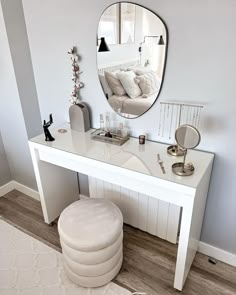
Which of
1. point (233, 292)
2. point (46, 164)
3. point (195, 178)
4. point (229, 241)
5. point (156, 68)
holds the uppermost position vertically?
point (156, 68)

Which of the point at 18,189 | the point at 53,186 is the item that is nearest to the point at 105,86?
the point at 53,186

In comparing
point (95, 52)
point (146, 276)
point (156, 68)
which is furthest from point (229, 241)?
point (95, 52)

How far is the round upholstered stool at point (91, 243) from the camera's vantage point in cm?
134

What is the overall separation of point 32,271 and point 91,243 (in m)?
0.63

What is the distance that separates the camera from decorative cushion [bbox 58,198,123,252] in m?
1.33

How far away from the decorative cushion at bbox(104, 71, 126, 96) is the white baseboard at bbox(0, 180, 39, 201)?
134 cm

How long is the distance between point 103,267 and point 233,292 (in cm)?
83

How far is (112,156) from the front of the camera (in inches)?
56.9

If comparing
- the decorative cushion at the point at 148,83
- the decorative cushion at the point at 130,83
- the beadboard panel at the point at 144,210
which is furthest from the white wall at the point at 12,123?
the decorative cushion at the point at 148,83

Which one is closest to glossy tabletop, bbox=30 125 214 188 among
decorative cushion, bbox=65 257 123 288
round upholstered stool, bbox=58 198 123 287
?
round upholstered stool, bbox=58 198 123 287

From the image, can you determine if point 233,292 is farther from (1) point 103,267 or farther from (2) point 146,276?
(1) point 103,267

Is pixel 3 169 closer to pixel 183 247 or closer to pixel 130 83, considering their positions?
pixel 130 83

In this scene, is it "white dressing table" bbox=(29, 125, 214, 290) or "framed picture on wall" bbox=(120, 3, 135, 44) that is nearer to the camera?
"white dressing table" bbox=(29, 125, 214, 290)

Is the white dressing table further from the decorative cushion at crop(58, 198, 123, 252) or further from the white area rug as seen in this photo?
the white area rug
